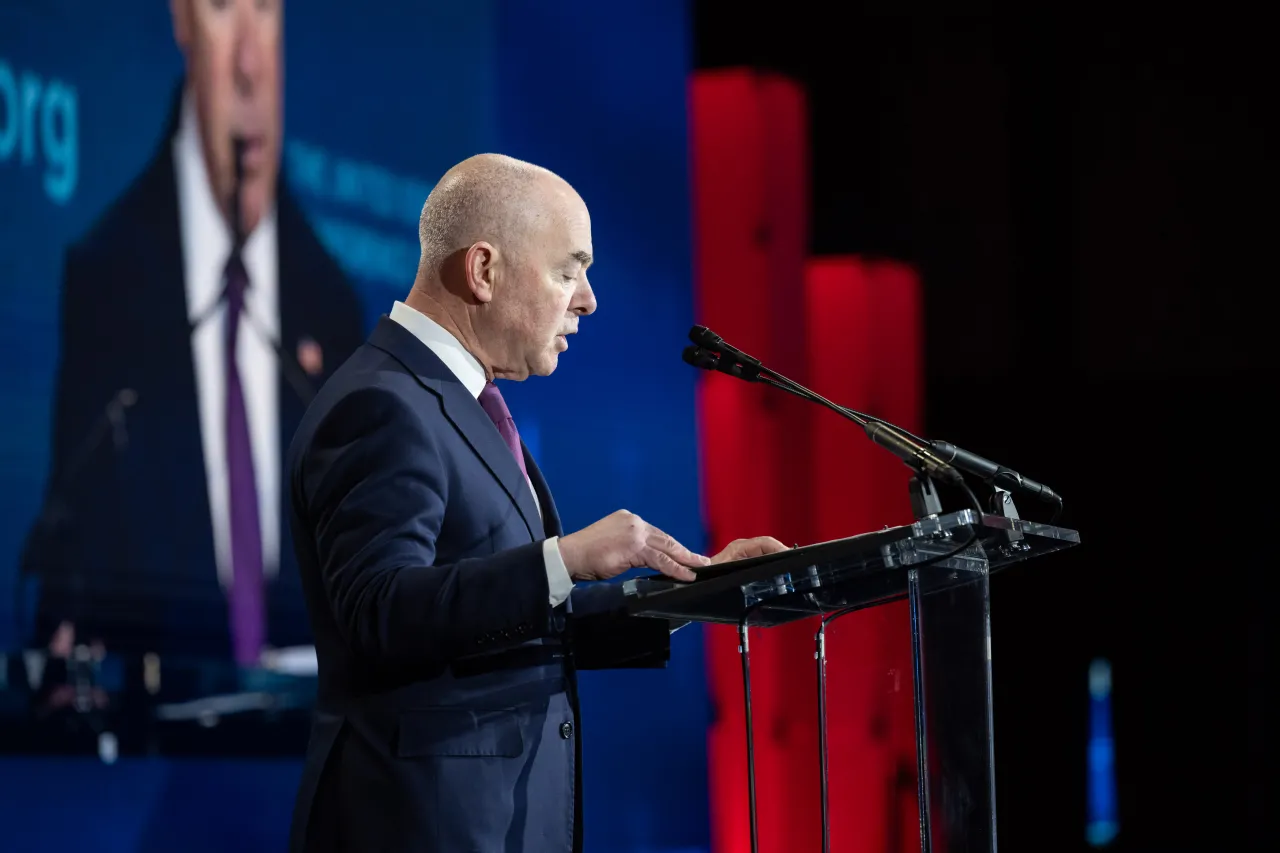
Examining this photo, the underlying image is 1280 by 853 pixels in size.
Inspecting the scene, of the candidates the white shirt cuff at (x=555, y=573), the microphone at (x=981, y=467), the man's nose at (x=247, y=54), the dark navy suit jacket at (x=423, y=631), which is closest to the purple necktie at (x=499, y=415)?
the dark navy suit jacket at (x=423, y=631)

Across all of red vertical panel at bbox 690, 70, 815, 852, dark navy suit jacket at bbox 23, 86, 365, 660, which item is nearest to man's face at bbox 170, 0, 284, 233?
dark navy suit jacket at bbox 23, 86, 365, 660

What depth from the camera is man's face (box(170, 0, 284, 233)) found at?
2.87 meters

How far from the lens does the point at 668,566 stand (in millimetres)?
1564

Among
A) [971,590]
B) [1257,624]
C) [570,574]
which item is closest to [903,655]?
[971,590]

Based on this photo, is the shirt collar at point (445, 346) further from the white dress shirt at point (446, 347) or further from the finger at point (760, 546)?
the finger at point (760, 546)

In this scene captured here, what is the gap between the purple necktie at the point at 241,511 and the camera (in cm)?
289

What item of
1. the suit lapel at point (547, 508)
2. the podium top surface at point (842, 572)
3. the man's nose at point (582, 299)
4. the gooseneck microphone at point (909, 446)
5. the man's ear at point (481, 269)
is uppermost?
the man's ear at point (481, 269)

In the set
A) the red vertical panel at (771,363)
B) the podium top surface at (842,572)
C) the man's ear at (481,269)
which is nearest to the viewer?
the podium top surface at (842,572)

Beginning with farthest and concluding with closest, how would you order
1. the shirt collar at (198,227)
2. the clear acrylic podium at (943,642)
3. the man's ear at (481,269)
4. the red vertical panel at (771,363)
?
the red vertical panel at (771,363)
the shirt collar at (198,227)
the man's ear at (481,269)
the clear acrylic podium at (943,642)

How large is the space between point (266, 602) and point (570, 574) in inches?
60.7

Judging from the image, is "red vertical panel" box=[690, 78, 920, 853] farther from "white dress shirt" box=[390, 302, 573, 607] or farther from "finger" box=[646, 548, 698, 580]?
"finger" box=[646, 548, 698, 580]

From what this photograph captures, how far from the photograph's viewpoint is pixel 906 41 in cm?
806

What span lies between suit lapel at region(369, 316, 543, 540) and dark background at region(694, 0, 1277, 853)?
543 cm

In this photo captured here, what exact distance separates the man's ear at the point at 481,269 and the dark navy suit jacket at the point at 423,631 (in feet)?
0.44
